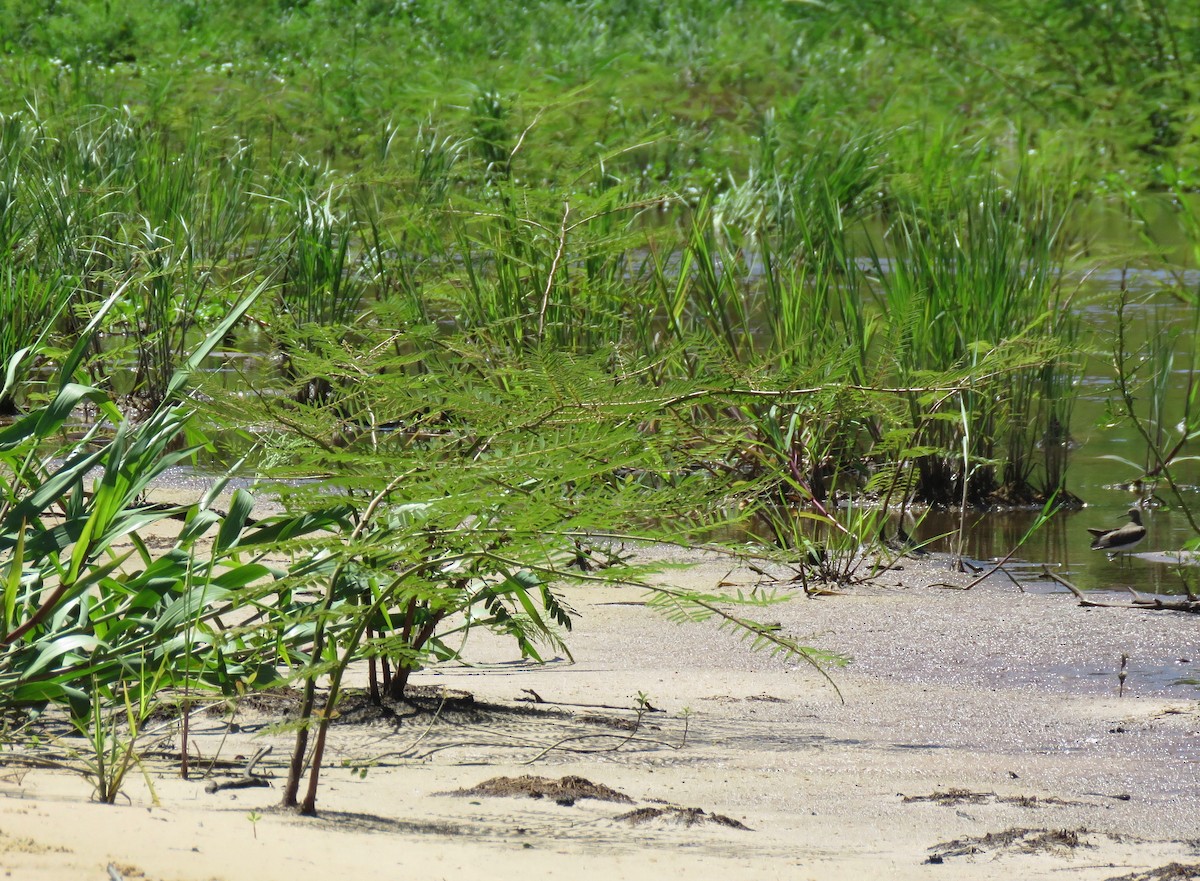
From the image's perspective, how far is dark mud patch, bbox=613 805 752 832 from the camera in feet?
7.39

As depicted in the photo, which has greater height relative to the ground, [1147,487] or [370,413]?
[370,413]

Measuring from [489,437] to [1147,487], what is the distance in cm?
356

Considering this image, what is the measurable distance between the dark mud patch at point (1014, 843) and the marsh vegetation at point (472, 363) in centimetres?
39

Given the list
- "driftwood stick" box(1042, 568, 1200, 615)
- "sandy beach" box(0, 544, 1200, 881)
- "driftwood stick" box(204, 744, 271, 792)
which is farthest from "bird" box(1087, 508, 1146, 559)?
"driftwood stick" box(204, 744, 271, 792)

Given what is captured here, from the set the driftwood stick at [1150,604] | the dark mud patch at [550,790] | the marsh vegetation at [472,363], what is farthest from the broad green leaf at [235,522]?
the driftwood stick at [1150,604]

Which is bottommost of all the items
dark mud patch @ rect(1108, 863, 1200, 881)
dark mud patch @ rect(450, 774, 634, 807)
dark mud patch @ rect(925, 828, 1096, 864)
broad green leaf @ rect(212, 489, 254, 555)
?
dark mud patch @ rect(450, 774, 634, 807)

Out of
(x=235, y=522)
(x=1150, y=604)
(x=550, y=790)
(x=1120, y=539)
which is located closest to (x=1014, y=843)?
(x=550, y=790)

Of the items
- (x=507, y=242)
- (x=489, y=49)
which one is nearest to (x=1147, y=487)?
(x=507, y=242)

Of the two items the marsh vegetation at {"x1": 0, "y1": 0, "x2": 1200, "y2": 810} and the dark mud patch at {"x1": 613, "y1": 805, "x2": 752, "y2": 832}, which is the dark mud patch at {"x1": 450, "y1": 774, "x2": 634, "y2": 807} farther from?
the marsh vegetation at {"x1": 0, "y1": 0, "x2": 1200, "y2": 810}

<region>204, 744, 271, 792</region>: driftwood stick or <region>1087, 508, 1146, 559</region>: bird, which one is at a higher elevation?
<region>204, 744, 271, 792</region>: driftwood stick

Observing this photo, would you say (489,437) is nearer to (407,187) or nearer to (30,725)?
(30,725)

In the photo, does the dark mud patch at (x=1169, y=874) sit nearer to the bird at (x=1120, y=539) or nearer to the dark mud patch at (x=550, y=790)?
the dark mud patch at (x=550, y=790)

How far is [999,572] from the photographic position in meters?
4.44

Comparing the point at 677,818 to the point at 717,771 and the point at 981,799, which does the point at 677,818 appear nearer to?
the point at 717,771
